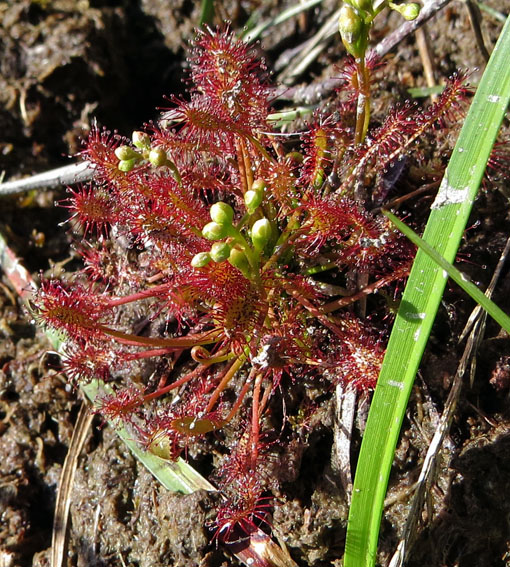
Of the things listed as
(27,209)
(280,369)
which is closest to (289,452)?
(280,369)

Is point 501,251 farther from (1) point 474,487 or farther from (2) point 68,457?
(2) point 68,457

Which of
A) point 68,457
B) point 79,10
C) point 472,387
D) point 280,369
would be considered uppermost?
point 79,10

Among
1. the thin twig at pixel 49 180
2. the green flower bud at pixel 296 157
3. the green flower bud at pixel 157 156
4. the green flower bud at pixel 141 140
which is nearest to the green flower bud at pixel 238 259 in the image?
the green flower bud at pixel 157 156

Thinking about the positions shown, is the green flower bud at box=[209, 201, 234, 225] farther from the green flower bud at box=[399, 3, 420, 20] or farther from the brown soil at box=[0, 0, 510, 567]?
the brown soil at box=[0, 0, 510, 567]

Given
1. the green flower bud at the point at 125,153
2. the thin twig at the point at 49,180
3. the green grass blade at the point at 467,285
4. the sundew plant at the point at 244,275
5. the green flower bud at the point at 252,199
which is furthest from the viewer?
the thin twig at the point at 49,180

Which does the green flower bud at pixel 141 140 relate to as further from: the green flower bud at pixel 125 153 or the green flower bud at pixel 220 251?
the green flower bud at pixel 220 251

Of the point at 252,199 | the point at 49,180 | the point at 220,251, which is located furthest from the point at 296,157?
the point at 49,180
